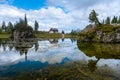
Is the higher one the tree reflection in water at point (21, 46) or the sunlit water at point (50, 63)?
the sunlit water at point (50, 63)

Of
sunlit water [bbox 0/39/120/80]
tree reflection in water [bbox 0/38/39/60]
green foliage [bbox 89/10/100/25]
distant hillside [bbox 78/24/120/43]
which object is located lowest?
tree reflection in water [bbox 0/38/39/60]

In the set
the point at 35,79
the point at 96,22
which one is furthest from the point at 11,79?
the point at 96,22

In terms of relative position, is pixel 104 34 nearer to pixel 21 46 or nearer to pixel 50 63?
pixel 21 46

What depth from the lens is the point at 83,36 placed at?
118562 millimetres

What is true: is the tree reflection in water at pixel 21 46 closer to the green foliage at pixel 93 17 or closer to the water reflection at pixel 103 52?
the water reflection at pixel 103 52

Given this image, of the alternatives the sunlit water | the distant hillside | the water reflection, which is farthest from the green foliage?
the sunlit water

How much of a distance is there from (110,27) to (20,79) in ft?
282

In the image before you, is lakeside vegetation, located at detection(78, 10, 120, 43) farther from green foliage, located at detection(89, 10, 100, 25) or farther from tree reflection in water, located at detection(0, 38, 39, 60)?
tree reflection in water, located at detection(0, 38, 39, 60)

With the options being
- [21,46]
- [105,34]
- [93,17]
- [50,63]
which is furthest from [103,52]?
[93,17]

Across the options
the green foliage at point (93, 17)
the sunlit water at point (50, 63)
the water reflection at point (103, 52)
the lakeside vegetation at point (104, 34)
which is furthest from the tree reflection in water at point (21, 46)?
the green foliage at point (93, 17)

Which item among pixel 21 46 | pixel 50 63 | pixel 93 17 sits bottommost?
pixel 21 46

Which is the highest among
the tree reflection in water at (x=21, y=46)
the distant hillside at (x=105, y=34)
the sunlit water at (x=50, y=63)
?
the distant hillside at (x=105, y=34)

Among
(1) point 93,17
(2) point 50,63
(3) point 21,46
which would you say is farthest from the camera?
(1) point 93,17

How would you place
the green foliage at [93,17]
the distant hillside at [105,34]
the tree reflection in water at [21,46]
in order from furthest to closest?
the green foliage at [93,17]
the distant hillside at [105,34]
the tree reflection in water at [21,46]
